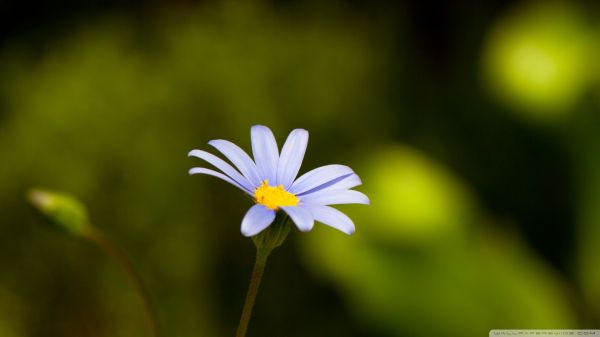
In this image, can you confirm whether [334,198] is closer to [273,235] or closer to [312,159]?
[273,235]

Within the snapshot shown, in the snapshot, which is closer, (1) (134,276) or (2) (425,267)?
(1) (134,276)

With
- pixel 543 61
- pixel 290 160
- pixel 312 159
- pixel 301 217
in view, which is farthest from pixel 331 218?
pixel 543 61

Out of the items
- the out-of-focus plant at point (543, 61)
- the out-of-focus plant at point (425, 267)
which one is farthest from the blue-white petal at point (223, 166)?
the out-of-focus plant at point (543, 61)

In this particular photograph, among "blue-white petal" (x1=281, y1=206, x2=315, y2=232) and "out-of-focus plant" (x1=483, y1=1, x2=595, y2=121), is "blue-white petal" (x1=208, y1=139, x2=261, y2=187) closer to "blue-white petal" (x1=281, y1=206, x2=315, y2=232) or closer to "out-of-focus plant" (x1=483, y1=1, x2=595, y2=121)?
"blue-white petal" (x1=281, y1=206, x2=315, y2=232)

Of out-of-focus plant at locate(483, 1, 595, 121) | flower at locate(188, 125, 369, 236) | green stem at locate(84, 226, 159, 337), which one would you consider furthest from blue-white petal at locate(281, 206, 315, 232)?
out-of-focus plant at locate(483, 1, 595, 121)

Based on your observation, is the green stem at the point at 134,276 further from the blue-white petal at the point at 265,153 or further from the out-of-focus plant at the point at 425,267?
the out-of-focus plant at the point at 425,267

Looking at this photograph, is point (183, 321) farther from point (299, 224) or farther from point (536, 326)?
point (299, 224)
